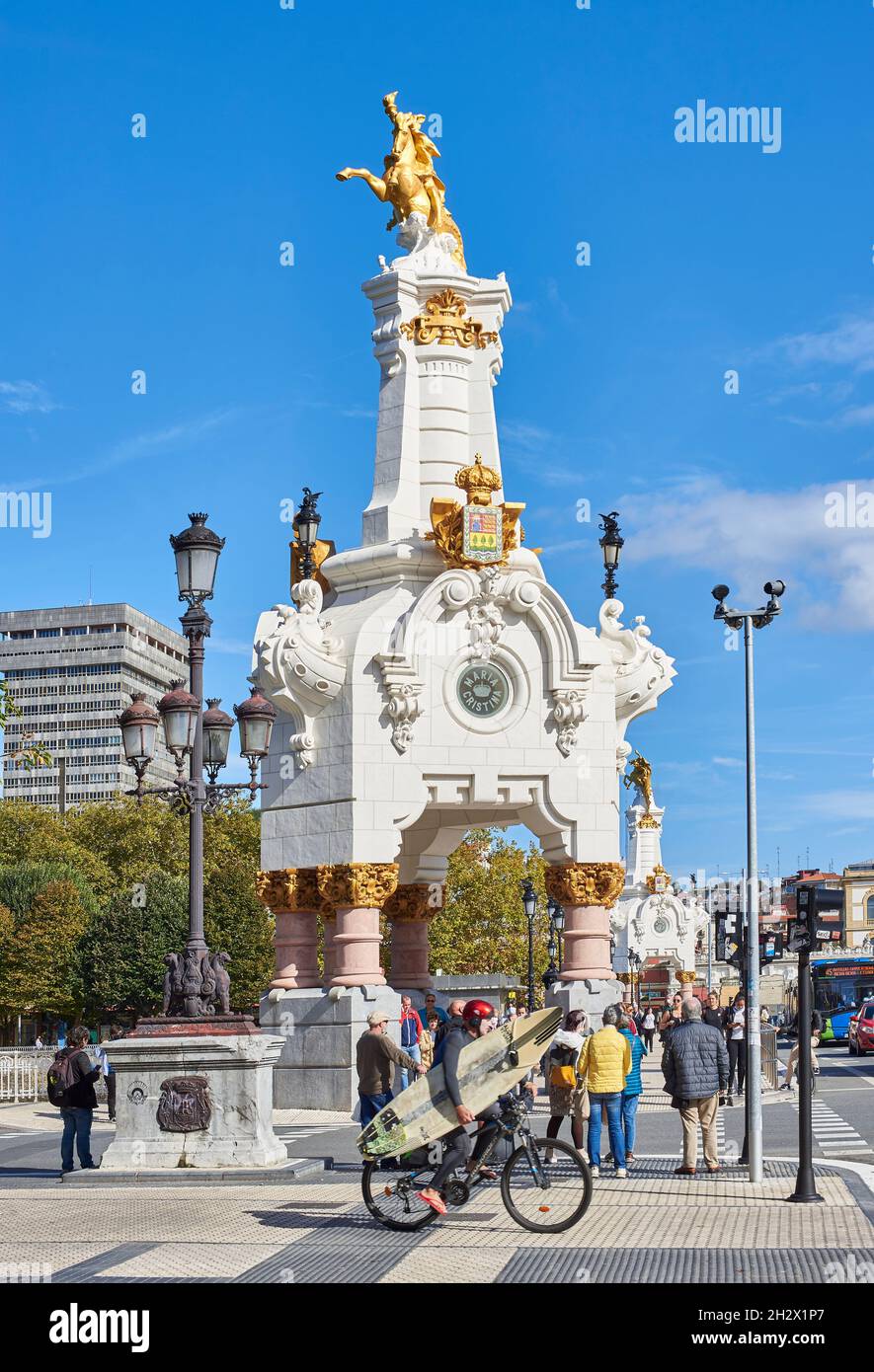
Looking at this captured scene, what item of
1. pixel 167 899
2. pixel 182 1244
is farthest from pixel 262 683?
pixel 167 899

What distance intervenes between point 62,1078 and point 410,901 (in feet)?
52.7

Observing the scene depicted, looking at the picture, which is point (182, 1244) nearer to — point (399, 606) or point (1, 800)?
point (399, 606)

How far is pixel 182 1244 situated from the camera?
563 inches

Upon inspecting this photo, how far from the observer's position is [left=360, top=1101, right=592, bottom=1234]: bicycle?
14859 mm

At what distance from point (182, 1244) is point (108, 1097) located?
20.9 meters

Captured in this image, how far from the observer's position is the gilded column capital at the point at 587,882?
107ft

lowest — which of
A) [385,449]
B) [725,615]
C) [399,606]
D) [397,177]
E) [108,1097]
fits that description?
[108,1097]

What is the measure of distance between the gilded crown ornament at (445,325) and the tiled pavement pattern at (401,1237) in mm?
19694

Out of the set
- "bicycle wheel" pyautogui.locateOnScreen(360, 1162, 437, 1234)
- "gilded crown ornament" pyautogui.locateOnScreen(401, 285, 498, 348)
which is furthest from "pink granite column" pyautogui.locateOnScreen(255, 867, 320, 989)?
"bicycle wheel" pyautogui.locateOnScreen(360, 1162, 437, 1234)

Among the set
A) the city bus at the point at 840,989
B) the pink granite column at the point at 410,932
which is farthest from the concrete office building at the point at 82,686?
the pink granite column at the point at 410,932

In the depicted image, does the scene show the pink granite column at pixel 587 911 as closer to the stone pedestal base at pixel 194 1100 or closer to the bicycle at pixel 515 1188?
the stone pedestal base at pixel 194 1100

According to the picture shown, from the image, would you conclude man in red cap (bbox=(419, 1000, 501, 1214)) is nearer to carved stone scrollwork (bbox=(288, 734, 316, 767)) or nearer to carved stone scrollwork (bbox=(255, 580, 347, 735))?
carved stone scrollwork (bbox=(255, 580, 347, 735))

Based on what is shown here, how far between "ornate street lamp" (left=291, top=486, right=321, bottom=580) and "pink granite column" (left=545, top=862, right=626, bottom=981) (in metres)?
7.58
